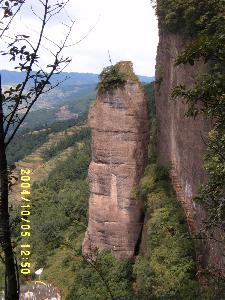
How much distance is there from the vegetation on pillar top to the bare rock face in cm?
21

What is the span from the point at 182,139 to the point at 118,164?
556 cm

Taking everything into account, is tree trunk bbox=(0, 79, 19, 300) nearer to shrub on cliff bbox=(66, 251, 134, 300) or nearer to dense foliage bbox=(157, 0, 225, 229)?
dense foliage bbox=(157, 0, 225, 229)

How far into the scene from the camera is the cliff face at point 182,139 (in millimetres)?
17736

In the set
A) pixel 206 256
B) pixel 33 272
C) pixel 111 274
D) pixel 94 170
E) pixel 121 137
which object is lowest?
pixel 33 272

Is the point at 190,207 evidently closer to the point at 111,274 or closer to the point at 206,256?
the point at 206,256

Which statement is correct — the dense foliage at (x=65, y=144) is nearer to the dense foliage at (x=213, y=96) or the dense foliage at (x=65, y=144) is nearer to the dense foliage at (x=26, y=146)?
the dense foliage at (x=26, y=146)

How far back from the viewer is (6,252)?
18.9 ft

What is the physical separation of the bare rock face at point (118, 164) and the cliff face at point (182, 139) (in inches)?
50.2

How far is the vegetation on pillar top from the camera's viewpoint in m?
25.2

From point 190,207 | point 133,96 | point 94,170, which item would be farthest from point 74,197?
point 190,207

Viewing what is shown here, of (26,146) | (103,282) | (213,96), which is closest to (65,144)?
(26,146)

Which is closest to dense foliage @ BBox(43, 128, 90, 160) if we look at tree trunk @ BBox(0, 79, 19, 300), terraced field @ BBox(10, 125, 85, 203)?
terraced field @ BBox(10, 125, 85, 203)

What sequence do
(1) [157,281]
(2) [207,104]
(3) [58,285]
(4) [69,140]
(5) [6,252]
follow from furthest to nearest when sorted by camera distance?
(4) [69,140]
(3) [58,285]
(1) [157,281]
(2) [207,104]
(5) [6,252]

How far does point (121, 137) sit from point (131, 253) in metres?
6.73
